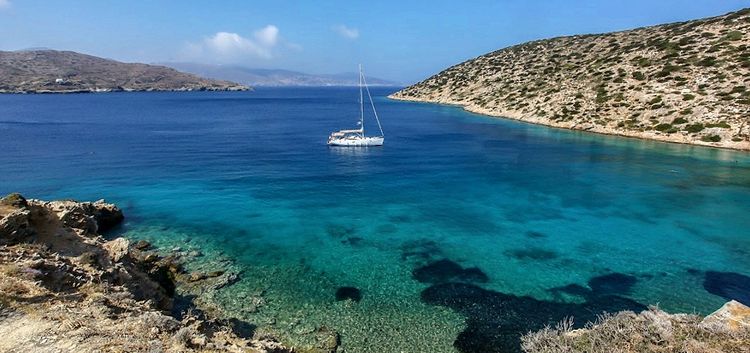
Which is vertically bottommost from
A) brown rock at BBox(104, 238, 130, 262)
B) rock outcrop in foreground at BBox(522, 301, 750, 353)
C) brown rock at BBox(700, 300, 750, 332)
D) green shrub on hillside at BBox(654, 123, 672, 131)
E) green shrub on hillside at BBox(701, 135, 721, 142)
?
brown rock at BBox(104, 238, 130, 262)

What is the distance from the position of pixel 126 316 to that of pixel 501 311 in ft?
52.1

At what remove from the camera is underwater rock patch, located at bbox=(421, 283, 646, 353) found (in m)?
18.1

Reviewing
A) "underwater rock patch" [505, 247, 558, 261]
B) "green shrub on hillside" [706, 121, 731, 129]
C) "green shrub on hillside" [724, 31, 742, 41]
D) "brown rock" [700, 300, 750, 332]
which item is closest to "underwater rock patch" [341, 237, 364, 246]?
"underwater rock patch" [505, 247, 558, 261]

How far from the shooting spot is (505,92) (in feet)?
405

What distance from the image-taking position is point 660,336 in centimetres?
1298

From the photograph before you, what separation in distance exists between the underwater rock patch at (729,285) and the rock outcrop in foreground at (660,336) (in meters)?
9.28

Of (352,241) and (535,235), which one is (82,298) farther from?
(535,235)

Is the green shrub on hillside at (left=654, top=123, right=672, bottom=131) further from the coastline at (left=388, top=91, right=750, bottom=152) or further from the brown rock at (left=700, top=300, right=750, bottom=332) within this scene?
the brown rock at (left=700, top=300, right=750, bottom=332)

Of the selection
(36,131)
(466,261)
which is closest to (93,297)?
→ (466,261)

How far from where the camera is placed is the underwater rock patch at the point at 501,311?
18.1 m

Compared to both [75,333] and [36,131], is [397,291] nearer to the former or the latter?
[75,333]

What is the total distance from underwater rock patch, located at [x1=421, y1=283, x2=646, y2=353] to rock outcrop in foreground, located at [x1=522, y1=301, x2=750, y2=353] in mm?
3425

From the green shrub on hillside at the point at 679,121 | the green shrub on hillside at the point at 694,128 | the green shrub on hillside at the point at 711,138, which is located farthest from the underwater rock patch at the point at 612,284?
the green shrub on hillside at the point at 679,121

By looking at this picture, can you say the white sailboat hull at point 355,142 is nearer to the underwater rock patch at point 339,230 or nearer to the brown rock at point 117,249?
the underwater rock patch at point 339,230
